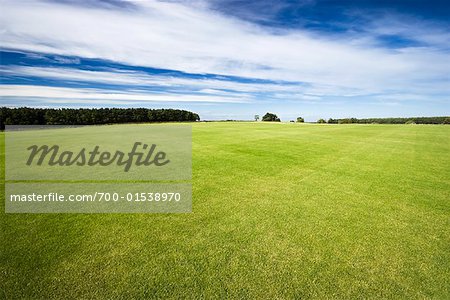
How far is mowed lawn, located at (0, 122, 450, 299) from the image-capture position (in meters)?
4.44

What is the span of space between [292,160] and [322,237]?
30.8 feet

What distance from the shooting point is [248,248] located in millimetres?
5660

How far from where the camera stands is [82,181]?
10.8 meters

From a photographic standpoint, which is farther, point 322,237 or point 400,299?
point 322,237

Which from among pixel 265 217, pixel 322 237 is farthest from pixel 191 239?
pixel 322 237

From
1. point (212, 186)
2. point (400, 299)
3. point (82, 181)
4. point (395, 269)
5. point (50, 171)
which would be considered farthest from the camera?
point (50, 171)

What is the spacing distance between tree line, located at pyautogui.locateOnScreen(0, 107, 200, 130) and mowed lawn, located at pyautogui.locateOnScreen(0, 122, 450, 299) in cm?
8236

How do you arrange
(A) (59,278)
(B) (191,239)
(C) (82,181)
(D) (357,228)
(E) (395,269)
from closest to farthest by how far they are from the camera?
1. (A) (59,278)
2. (E) (395,269)
3. (B) (191,239)
4. (D) (357,228)
5. (C) (82,181)

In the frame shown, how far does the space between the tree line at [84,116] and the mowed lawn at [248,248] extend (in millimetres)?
82365

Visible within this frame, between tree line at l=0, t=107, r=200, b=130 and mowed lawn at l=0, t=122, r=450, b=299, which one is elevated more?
tree line at l=0, t=107, r=200, b=130

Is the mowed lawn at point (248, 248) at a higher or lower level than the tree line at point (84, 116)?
lower

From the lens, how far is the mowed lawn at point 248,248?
4.44 metres

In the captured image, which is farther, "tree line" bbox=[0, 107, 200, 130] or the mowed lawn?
"tree line" bbox=[0, 107, 200, 130]

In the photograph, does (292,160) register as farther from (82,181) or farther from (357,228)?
(82,181)
